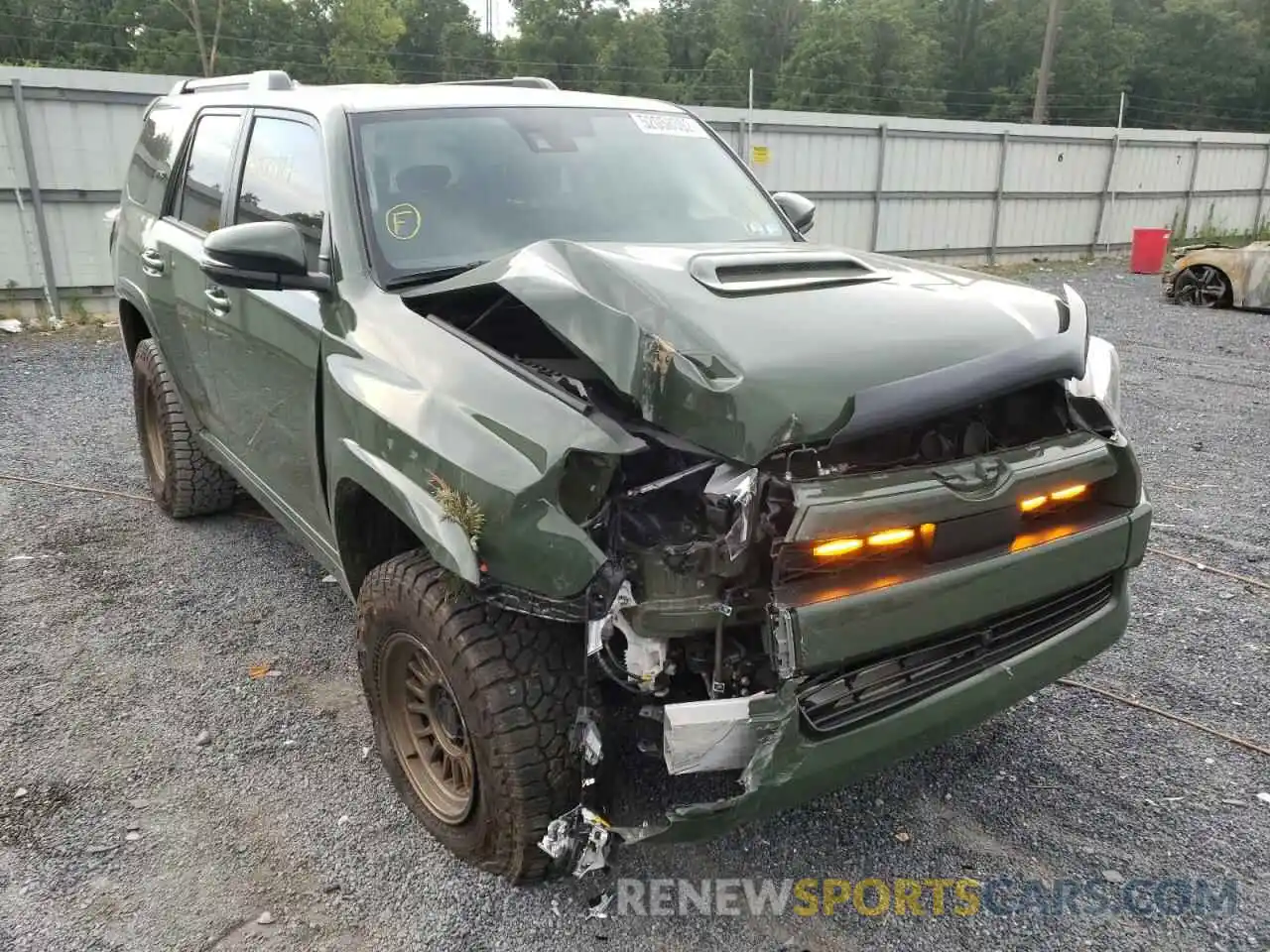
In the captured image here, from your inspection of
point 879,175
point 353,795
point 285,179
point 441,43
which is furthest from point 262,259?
point 441,43

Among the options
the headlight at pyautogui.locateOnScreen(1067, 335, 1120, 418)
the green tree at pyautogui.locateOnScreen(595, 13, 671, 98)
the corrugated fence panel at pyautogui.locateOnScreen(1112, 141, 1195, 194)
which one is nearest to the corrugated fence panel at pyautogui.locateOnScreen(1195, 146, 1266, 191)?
the corrugated fence panel at pyautogui.locateOnScreen(1112, 141, 1195, 194)

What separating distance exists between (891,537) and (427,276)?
1618mm

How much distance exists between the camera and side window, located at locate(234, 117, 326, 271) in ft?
10.6

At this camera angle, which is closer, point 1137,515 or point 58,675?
point 1137,515

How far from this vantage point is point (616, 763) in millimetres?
2363

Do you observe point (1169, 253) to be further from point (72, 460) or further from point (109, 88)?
point (72, 460)

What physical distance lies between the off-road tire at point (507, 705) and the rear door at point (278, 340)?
90 centimetres

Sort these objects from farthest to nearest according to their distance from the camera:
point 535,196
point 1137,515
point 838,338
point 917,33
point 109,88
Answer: point 917,33 → point 109,88 → point 535,196 → point 1137,515 → point 838,338

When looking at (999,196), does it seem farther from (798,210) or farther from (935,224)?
(798,210)

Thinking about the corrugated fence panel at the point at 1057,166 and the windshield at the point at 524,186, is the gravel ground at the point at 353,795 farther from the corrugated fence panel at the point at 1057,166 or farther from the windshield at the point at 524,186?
the corrugated fence panel at the point at 1057,166

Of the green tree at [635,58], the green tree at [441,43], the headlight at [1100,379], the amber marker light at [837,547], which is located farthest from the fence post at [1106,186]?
the green tree at [441,43]

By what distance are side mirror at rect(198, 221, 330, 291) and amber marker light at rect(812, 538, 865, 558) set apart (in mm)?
1742

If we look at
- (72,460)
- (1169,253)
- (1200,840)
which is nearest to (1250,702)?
(1200,840)

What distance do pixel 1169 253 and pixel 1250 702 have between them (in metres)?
19.1
